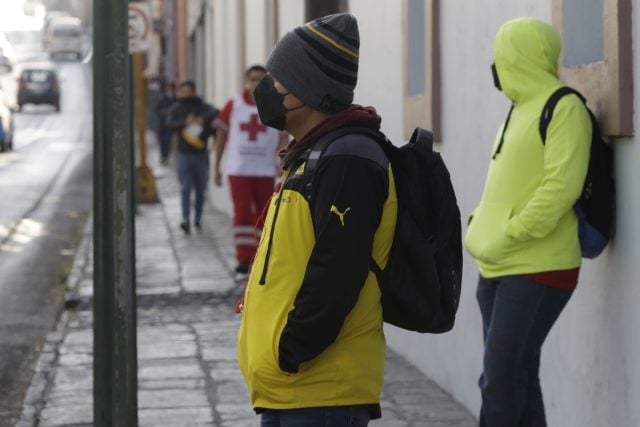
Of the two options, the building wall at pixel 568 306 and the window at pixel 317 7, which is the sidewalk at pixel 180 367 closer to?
the building wall at pixel 568 306

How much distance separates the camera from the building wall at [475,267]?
494 cm

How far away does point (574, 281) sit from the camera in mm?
5109

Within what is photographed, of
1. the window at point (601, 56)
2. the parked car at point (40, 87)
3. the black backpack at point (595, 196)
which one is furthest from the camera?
the parked car at point (40, 87)

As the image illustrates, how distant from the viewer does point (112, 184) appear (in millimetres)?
5312

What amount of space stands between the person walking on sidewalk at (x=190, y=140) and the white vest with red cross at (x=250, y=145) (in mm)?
4404

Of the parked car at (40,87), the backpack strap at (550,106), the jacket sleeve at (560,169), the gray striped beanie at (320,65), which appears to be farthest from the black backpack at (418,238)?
the parked car at (40,87)

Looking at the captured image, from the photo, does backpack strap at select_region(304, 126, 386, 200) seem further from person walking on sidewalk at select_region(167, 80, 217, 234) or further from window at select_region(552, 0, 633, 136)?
person walking on sidewalk at select_region(167, 80, 217, 234)

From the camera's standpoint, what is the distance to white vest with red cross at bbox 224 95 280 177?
12742mm

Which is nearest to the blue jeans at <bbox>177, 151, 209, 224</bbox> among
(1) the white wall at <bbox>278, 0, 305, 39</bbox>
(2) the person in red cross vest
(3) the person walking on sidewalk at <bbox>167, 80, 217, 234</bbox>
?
(3) the person walking on sidewalk at <bbox>167, 80, 217, 234</bbox>

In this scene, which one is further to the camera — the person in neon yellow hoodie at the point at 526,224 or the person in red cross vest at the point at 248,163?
the person in red cross vest at the point at 248,163

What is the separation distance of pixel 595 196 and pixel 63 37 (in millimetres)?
84671

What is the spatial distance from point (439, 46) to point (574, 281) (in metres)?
2.81

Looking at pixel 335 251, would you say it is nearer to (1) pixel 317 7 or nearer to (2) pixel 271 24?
(1) pixel 317 7

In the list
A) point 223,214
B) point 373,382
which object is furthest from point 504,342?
point 223,214
